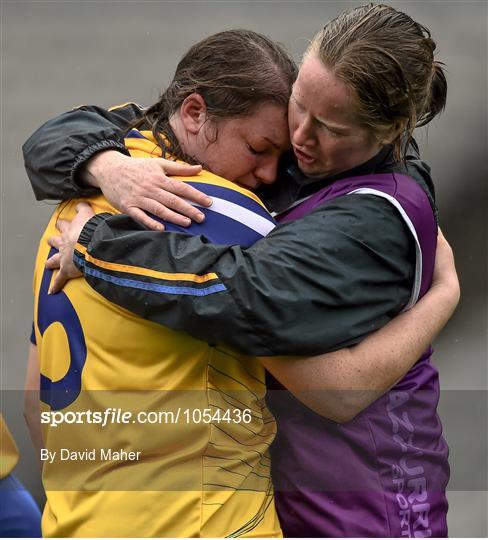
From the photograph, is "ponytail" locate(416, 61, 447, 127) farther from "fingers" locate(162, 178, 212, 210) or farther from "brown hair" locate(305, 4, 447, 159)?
"fingers" locate(162, 178, 212, 210)

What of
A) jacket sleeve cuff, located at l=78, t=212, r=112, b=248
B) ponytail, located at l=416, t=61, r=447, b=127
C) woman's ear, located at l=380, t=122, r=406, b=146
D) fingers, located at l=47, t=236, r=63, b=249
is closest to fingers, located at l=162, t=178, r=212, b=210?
jacket sleeve cuff, located at l=78, t=212, r=112, b=248

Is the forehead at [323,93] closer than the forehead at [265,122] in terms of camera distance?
Yes

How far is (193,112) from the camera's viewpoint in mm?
2115

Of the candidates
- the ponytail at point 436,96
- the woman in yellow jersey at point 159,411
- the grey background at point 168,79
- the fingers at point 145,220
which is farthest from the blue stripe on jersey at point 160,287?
the grey background at point 168,79

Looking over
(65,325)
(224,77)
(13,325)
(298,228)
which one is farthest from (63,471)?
(13,325)

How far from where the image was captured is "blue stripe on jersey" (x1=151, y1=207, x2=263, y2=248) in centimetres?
190

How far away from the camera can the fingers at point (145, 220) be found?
188cm

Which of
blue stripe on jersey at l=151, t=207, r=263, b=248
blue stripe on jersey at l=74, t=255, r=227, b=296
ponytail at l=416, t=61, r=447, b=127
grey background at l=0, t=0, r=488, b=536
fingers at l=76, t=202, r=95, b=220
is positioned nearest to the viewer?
blue stripe on jersey at l=74, t=255, r=227, b=296

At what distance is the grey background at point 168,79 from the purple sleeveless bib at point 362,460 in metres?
2.02

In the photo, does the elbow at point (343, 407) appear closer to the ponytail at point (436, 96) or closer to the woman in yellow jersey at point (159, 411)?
the woman in yellow jersey at point (159, 411)

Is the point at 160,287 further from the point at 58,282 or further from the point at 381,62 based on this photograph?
the point at 381,62

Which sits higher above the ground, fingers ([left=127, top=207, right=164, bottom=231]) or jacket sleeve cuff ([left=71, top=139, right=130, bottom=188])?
jacket sleeve cuff ([left=71, top=139, right=130, bottom=188])

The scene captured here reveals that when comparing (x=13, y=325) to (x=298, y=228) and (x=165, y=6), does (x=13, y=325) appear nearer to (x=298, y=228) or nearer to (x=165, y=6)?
(x=165, y=6)

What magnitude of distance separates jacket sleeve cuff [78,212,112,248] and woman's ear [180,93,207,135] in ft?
0.91
